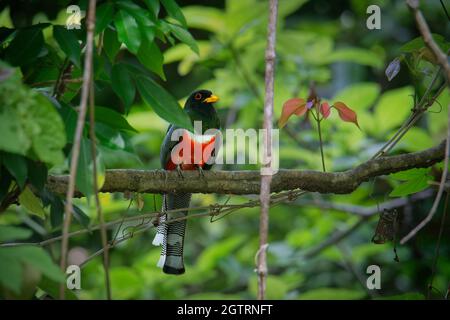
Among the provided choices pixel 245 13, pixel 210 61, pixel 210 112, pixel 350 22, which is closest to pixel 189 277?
pixel 210 112

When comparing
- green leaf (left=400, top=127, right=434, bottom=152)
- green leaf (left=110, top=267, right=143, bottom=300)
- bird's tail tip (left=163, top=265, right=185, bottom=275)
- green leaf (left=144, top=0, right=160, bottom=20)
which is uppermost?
green leaf (left=144, top=0, right=160, bottom=20)

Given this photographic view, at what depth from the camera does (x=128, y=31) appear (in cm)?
202

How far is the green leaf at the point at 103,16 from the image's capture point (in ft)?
6.52

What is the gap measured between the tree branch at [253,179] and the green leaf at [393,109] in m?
1.95

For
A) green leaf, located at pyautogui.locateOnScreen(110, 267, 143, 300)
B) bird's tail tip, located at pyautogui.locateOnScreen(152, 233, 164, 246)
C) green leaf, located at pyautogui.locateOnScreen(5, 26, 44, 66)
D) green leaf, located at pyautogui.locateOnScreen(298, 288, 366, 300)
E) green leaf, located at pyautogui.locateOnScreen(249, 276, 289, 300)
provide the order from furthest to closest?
green leaf, located at pyautogui.locateOnScreen(110, 267, 143, 300)
green leaf, located at pyautogui.locateOnScreen(249, 276, 289, 300)
green leaf, located at pyautogui.locateOnScreen(298, 288, 366, 300)
bird's tail tip, located at pyautogui.locateOnScreen(152, 233, 164, 246)
green leaf, located at pyautogui.locateOnScreen(5, 26, 44, 66)

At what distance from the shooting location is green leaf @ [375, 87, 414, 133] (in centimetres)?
441

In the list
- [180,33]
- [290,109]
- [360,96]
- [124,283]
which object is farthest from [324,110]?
[124,283]

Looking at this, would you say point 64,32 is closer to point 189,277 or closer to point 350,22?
point 189,277

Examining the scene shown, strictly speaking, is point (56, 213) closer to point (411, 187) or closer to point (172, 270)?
point (172, 270)

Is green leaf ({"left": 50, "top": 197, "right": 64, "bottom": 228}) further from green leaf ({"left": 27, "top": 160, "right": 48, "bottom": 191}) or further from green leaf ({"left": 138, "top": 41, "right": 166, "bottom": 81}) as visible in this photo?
green leaf ({"left": 138, "top": 41, "right": 166, "bottom": 81})

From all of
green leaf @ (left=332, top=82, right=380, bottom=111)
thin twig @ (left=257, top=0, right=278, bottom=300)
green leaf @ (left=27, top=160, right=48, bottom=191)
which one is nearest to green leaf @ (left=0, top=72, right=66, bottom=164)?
green leaf @ (left=27, top=160, right=48, bottom=191)

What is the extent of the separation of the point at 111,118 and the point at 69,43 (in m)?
0.39

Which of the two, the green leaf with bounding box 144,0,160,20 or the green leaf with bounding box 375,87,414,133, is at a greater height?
the green leaf with bounding box 375,87,414,133

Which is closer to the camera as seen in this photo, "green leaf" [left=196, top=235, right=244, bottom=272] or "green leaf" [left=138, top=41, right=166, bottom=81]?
"green leaf" [left=138, top=41, right=166, bottom=81]
